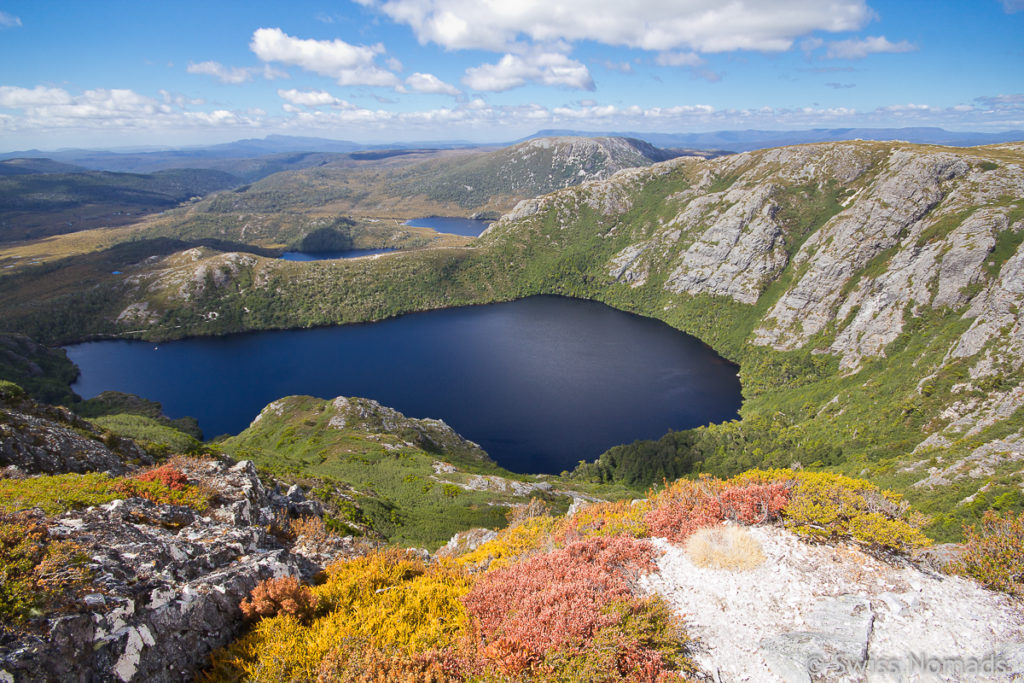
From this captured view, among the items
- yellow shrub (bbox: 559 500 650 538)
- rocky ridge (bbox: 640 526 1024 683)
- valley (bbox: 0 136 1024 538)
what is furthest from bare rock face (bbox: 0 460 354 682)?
valley (bbox: 0 136 1024 538)

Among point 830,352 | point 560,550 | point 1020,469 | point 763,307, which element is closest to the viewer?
point 560,550

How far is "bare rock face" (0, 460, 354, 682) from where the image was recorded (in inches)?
338

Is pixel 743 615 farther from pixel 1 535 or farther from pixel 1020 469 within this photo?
pixel 1020 469

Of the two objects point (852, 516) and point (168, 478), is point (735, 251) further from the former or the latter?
point (168, 478)

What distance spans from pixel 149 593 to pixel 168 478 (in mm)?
8695

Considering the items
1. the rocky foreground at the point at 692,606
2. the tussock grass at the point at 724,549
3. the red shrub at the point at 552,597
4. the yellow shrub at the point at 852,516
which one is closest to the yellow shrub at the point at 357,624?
the red shrub at the point at 552,597

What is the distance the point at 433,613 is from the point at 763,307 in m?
130

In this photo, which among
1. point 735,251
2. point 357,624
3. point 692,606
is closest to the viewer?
point 357,624

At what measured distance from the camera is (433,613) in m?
11.7

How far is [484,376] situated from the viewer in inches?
4003

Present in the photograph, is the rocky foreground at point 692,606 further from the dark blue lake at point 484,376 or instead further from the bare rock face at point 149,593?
the dark blue lake at point 484,376

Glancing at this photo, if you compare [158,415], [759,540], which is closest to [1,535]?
[759,540]

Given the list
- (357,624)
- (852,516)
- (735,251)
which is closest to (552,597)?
(357,624)

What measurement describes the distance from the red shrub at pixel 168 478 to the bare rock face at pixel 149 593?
224 cm
